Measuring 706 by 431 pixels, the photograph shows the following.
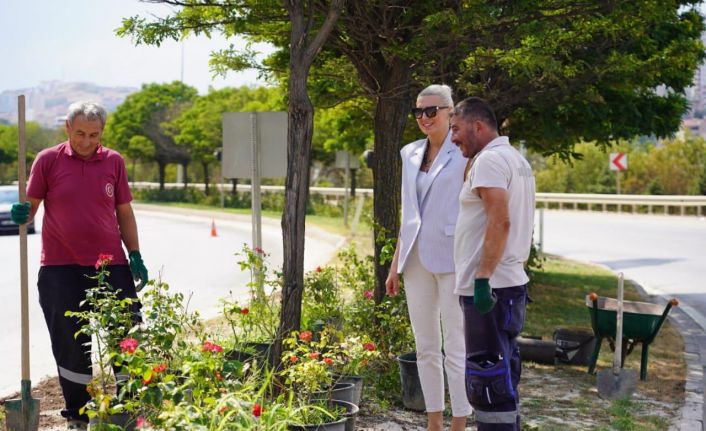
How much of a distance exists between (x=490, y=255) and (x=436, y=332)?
962mm

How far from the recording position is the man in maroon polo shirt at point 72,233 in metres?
5.61

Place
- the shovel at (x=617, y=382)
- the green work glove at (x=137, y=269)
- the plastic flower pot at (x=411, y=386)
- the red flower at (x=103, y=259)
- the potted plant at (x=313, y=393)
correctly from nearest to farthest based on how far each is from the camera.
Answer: the potted plant at (x=313, y=393) → the red flower at (x=103, y=259) → the green work glove at (x=137, y=269) → the plastic flower pot at (x=411, y=386) → the shovel at (x=617, y=382)

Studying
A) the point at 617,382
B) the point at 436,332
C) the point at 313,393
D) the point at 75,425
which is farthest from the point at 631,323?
the point at 75,425

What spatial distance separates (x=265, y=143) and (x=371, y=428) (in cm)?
441

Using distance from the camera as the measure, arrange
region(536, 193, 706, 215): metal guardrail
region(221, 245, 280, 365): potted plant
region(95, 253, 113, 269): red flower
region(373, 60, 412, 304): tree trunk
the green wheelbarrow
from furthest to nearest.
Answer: region(536, 193, 706, 215): metal guardrail, region(373, 60, 412, 304): tree trunk, the green wheelbarrow, region(221, 245, 280, 365): potted plant, region(95, 253, 113, 269): red flower

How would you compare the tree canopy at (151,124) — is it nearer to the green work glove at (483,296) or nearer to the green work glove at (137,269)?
the green work glove at (137,269)

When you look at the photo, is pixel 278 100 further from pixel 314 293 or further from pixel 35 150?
pixel 35 150

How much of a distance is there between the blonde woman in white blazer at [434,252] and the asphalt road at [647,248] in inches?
285

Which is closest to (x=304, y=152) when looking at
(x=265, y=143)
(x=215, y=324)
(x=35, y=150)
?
(x=265, y=143)

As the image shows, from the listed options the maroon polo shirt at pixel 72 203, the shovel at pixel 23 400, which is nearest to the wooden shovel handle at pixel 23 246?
the shovel at pixel 23 400

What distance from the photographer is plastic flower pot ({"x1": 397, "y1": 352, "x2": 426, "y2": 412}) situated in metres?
6.09

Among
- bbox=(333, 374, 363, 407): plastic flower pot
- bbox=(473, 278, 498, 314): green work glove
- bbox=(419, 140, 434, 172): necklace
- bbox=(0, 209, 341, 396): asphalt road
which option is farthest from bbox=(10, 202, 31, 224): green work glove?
bbox=(473, 278, 498, 314): green work glove

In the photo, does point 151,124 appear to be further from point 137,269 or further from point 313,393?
point 313,393

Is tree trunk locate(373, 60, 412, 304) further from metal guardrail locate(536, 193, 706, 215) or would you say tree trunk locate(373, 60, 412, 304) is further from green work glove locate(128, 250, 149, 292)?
metal guardrail locate(536, 193, 706, 215)
